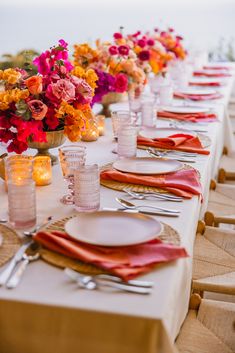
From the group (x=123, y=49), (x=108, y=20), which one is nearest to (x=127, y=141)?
(x=123, y=49)

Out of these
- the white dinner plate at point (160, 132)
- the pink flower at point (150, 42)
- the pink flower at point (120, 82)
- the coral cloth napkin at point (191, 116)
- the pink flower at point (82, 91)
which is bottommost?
the coral cloth napkin at point (191, 116)

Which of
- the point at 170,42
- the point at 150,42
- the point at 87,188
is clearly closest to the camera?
the point at 87,188

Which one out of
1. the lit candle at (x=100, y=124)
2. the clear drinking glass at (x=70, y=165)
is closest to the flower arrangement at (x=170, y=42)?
the lit candle at (x=100, y=124)

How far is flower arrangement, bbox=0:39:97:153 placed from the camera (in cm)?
155

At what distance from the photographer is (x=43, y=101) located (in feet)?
5.26

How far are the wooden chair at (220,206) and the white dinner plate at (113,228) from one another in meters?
0.92

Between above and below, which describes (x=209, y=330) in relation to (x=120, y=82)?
below

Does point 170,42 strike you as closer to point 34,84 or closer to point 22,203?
point 34,84

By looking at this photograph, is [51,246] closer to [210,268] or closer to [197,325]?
[197,325]

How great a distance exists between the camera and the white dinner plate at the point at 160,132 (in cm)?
217

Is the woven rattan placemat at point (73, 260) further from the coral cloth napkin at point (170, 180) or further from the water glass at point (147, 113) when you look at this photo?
the water glass at point (147, 113)

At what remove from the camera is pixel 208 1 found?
6531mm

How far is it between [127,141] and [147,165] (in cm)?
17

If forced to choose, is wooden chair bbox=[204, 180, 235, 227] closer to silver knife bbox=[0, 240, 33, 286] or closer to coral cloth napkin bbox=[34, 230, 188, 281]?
coral cloth napkin bbox=[34, 230, 188, 281]
